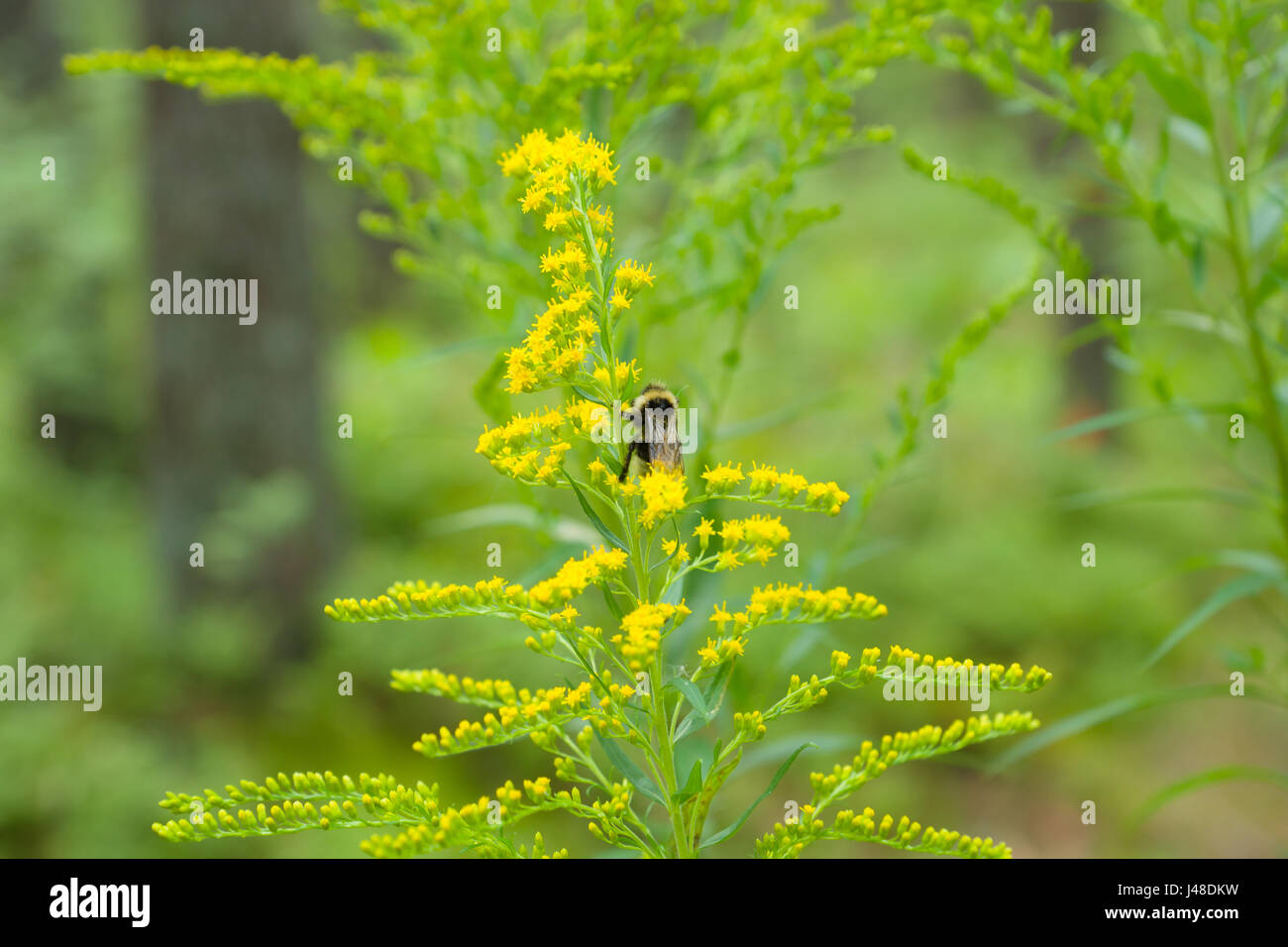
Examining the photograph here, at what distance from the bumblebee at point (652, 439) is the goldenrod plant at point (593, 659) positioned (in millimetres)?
18

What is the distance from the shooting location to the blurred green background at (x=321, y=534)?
442 centimetres

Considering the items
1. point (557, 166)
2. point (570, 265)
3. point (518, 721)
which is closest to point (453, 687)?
point (518, 721)

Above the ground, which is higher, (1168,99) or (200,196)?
(200,196)

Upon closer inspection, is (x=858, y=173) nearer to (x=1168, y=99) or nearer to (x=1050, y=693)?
(x=1050, y=693)

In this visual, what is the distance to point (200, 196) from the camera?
5.19m

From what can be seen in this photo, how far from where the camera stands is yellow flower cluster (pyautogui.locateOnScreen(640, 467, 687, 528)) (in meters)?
1.03

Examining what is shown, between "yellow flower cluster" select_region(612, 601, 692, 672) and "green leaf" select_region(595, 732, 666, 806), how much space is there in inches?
7.5

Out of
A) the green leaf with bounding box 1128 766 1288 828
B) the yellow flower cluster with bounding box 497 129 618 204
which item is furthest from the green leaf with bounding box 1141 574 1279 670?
the yellow flower cluster with bounding box 497 129 618 204

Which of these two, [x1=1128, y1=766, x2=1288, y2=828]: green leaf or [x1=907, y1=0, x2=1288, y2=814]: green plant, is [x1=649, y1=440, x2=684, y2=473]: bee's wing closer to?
[x1=907, y1=0, x2=1288, y2=814]: green plant

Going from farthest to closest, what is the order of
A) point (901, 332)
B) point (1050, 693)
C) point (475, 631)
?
point (901, 332), point (1050, 693), point (475, 631)

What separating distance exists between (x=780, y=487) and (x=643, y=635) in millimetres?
264
